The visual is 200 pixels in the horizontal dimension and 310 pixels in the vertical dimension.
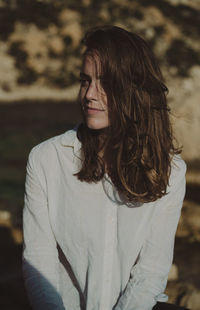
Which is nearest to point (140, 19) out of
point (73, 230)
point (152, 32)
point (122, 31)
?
point (152, 32)

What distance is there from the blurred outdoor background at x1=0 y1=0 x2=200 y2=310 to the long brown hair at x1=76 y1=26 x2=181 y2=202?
1.98m

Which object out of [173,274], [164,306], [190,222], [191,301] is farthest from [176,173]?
[190,222]

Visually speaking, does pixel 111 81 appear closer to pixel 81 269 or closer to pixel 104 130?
pixel 104 130

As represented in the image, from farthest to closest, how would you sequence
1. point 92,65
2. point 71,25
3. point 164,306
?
point 71,25, point 164,306, point 92,65

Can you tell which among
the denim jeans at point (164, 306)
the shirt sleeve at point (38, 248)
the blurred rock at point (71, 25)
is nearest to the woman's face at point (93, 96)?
the shirt sleeve at point (38, 248)

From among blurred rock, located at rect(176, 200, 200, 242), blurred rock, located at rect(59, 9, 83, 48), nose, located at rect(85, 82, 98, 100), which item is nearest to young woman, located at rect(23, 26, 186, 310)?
nose, located at rect(85, 82, 98, 100)

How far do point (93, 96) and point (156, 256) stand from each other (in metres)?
0.65

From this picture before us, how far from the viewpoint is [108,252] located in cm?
168

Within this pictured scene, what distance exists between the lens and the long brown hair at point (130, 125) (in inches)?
63.7

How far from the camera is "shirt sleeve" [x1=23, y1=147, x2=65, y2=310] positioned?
1623mm

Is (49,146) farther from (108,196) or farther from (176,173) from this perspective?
(176,173)

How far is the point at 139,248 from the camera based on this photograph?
1.75 meters

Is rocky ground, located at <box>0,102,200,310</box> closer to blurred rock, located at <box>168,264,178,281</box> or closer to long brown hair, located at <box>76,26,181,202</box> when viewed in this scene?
blurred rock, located at <box>168,264,178,281</box>

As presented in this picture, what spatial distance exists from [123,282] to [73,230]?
0.90ft
